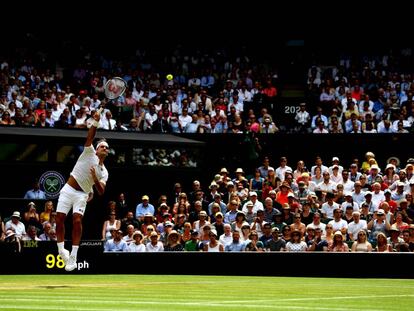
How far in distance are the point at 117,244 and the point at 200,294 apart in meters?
9.00

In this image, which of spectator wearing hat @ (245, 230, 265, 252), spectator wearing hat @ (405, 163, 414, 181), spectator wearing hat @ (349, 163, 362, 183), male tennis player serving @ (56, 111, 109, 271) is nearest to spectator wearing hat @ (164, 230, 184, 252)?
spectator wearing hat @ (245, 230, 265, 252)

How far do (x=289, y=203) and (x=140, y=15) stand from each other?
17833 millimetres

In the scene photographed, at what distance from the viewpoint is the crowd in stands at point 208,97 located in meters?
28.8

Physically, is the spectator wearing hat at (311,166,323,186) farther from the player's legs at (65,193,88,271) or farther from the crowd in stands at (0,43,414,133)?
the player's legs at (65,193,88,271)

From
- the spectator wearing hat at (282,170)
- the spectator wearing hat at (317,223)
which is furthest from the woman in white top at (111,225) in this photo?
the spectator wearing hat at (317,223)

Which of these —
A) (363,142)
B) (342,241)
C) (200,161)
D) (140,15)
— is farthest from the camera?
(140,15)

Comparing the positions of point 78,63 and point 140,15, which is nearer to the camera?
point 78,63

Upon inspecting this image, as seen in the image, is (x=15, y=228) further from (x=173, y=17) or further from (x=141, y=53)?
(x=173, y=17)

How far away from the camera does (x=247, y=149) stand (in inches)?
1118

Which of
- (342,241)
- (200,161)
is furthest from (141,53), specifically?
(342,241)

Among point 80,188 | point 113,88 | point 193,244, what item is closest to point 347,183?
point 193,244

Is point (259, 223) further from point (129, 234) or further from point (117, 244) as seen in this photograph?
point (117, 244)

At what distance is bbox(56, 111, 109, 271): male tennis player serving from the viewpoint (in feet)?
51.8

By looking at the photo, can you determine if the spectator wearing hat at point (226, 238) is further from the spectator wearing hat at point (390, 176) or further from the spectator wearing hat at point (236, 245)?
the spectator wearing hat at point (390, 176)
